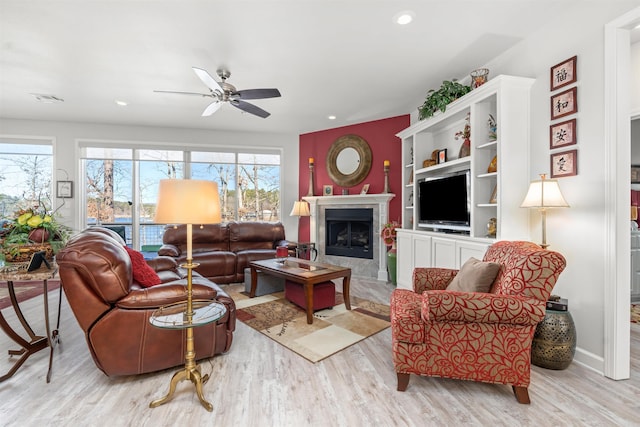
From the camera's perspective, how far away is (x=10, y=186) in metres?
5.19

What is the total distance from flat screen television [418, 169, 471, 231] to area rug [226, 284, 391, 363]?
122 centimetres

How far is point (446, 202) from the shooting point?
3531 millimetres

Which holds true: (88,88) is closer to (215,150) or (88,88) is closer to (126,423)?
(215,150)

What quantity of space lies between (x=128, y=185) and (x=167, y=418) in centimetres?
498

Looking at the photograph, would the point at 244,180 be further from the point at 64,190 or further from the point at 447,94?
the point at 447,94

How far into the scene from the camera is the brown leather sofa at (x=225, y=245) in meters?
4.43

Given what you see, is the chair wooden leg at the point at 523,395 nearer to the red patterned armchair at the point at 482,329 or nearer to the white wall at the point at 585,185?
the red patterned armchair at the point at 482,329

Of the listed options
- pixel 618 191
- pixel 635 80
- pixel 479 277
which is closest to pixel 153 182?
pixel 479 277

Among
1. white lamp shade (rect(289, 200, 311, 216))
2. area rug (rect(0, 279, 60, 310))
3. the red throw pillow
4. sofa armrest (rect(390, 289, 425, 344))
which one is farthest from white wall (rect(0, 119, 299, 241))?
sofa armrest (rect(390, 289, 425, 344))

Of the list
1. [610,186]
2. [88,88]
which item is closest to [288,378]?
[610,186]

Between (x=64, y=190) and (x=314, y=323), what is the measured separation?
5.10m

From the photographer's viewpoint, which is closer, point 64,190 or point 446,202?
point 446,202

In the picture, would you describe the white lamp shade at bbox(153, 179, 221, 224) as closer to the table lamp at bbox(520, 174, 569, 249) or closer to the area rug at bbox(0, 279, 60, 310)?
the table lamp at bbox(520, 174, 569, 249)

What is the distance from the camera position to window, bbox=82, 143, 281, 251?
5434 mm
